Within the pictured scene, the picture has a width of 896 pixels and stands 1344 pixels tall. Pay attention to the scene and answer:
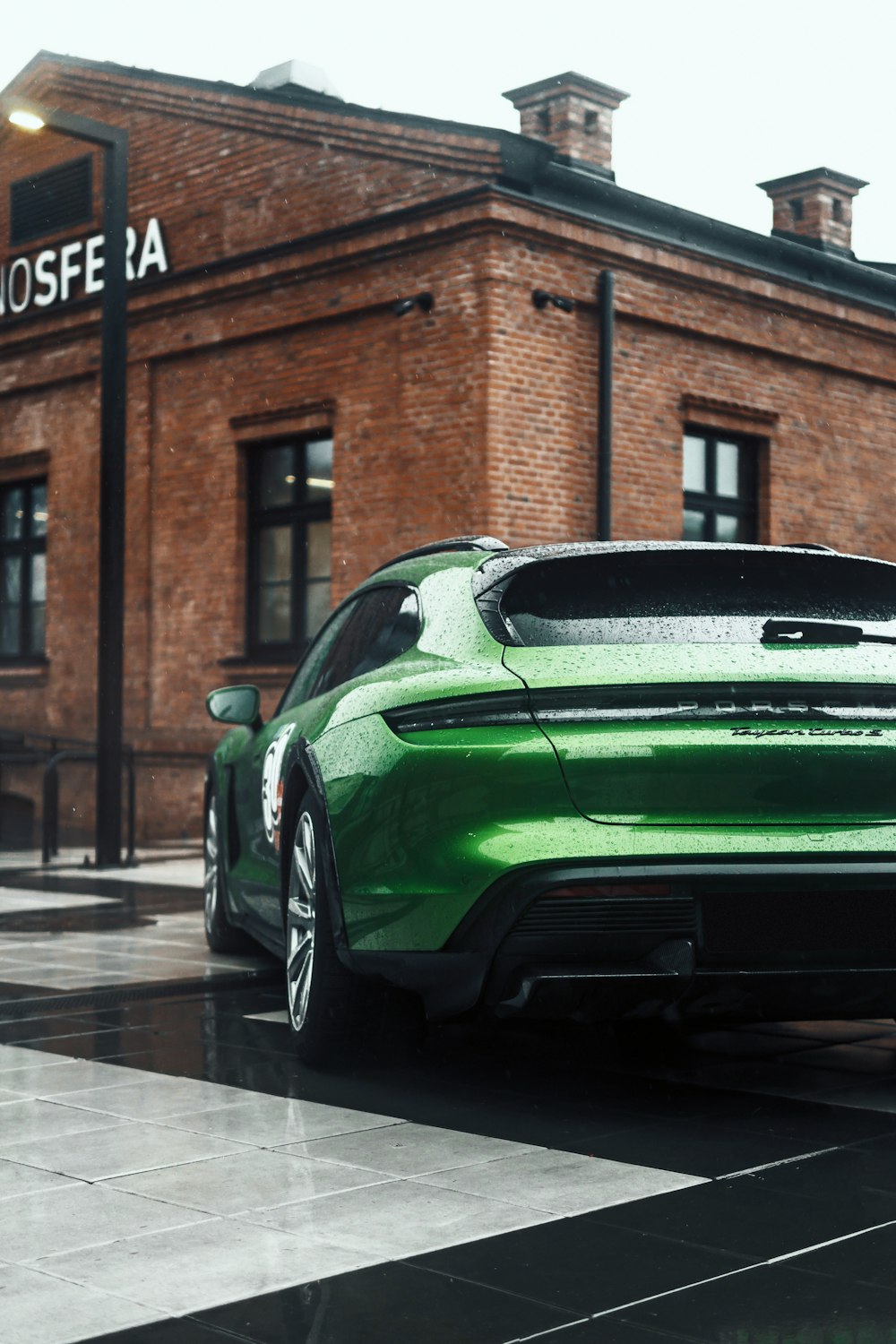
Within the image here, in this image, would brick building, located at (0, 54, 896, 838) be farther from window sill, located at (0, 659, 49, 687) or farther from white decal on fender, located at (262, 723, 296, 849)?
white decal on fender, located at (262, 723, 296, 849)

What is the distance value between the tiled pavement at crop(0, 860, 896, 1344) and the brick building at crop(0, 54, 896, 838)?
895 centimetres

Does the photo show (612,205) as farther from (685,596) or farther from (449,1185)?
(449,1185)

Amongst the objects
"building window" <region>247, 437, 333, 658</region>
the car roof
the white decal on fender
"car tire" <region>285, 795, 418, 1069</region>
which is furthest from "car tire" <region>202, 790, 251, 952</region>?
"building window" <region>247, 437, 333, 658</region>

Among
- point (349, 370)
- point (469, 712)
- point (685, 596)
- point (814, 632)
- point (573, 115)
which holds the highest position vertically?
point (573, 115)

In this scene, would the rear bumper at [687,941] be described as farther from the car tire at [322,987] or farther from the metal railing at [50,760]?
the metal railing at [50,760]

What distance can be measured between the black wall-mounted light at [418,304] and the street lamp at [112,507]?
2409 millimetres

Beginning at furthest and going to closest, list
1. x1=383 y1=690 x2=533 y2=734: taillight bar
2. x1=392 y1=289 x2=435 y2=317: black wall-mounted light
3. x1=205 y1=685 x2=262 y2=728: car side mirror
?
x1=392 y1=289 x2=435 y2=317: black wall-mounted light
x1=205 y1=685 x2=262 y2=728: car side mirror
x1=383 y1=690 x2=533 y2=734: taillight bar

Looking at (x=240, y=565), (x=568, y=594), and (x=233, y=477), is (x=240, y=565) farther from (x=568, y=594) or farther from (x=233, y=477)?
(x=568, y=594)

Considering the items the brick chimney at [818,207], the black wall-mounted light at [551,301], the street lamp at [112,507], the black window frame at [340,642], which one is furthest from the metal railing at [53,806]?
the brick chimney at [818,207]

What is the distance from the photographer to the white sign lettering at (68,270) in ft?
59.2

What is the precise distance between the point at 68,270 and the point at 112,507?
6465 millimetres

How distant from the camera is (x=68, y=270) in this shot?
62.6 ft

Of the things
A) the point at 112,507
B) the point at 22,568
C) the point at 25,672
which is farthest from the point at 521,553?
the point at 22,568

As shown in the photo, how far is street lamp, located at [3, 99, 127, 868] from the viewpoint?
13.5m
